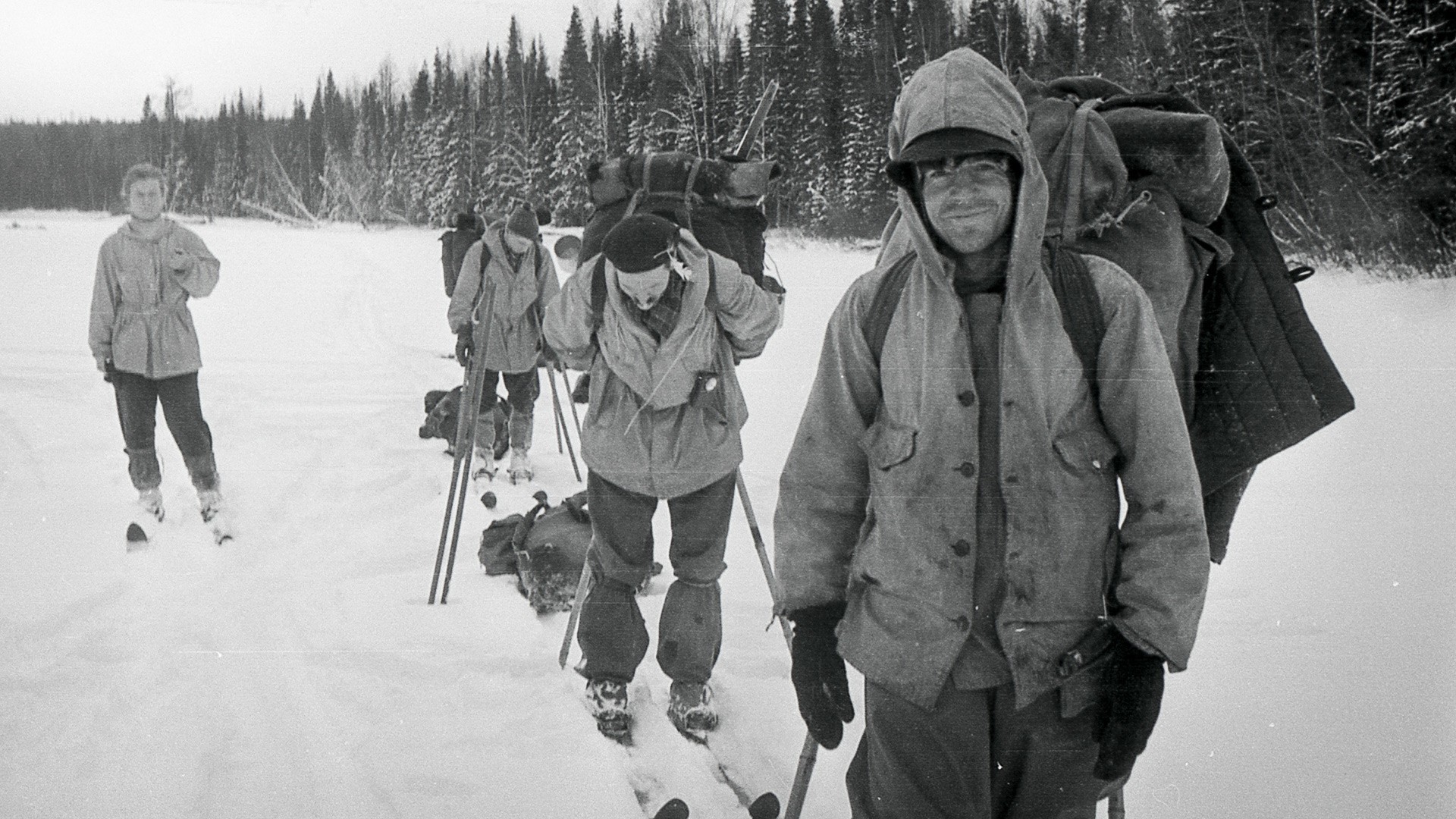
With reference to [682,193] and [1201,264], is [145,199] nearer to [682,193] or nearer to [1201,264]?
[682,193]

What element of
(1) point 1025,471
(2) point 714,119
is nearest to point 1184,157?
(1) point 1025,471

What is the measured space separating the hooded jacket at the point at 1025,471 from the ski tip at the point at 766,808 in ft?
3.76

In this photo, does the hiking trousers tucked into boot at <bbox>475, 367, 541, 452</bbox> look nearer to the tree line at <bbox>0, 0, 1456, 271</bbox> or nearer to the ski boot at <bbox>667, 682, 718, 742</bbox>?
the tree line at <bbox>0, 0, 1456, 271</bbox>

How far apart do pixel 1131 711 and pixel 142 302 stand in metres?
5.50

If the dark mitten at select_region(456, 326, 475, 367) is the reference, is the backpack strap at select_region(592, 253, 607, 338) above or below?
above

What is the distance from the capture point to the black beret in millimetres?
2805

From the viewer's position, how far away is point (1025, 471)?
1.52 meters

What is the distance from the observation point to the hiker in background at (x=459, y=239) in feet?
25.1

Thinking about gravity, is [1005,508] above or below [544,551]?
above

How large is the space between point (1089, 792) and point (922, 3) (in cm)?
1606

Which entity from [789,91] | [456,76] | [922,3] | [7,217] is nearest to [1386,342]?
[456,76]

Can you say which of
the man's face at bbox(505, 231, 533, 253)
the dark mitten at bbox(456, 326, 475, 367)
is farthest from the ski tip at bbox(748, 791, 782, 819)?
the man's face at bbox(505, 231, 533, 253)

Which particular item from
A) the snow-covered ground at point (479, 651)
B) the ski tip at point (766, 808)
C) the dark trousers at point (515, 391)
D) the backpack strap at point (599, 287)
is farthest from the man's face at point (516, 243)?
the ski tip at point (766, 808)

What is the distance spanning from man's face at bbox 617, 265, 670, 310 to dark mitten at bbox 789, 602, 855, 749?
148 centimetres
